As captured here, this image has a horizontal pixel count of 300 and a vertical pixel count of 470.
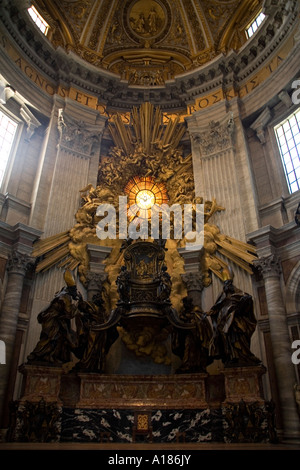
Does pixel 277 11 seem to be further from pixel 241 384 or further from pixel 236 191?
pixel 241 384

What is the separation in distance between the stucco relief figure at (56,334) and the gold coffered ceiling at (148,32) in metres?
11.1

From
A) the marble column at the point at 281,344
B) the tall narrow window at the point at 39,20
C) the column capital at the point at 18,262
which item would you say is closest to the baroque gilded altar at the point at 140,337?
the column capital at the point at 18,262

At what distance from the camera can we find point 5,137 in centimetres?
1145

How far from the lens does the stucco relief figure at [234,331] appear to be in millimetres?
7547

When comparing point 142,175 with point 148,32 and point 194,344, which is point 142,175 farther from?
point 148,32

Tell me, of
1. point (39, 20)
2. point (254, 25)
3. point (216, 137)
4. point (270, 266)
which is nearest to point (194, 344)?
point (270, 266)

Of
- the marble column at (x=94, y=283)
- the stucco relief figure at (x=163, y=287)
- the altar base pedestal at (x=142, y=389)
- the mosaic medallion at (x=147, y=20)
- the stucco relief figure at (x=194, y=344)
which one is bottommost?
the altar base pedestal at (x=142, y=389)

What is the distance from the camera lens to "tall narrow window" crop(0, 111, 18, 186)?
437 inches

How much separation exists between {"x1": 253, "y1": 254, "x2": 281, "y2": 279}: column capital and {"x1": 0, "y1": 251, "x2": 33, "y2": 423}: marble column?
19.9ft

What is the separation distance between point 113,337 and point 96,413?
71.6 inches

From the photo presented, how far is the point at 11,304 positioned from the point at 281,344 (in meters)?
6.56

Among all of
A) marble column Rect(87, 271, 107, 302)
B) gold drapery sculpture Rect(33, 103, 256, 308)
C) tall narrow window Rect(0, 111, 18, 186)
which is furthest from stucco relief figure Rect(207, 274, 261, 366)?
tall narrow window Rect(0, 111, 18, 186)

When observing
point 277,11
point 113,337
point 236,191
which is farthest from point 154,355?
point 277,11

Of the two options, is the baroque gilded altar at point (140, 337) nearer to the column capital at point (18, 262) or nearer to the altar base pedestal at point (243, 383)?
the altar base pedestal at point (243, 383)
